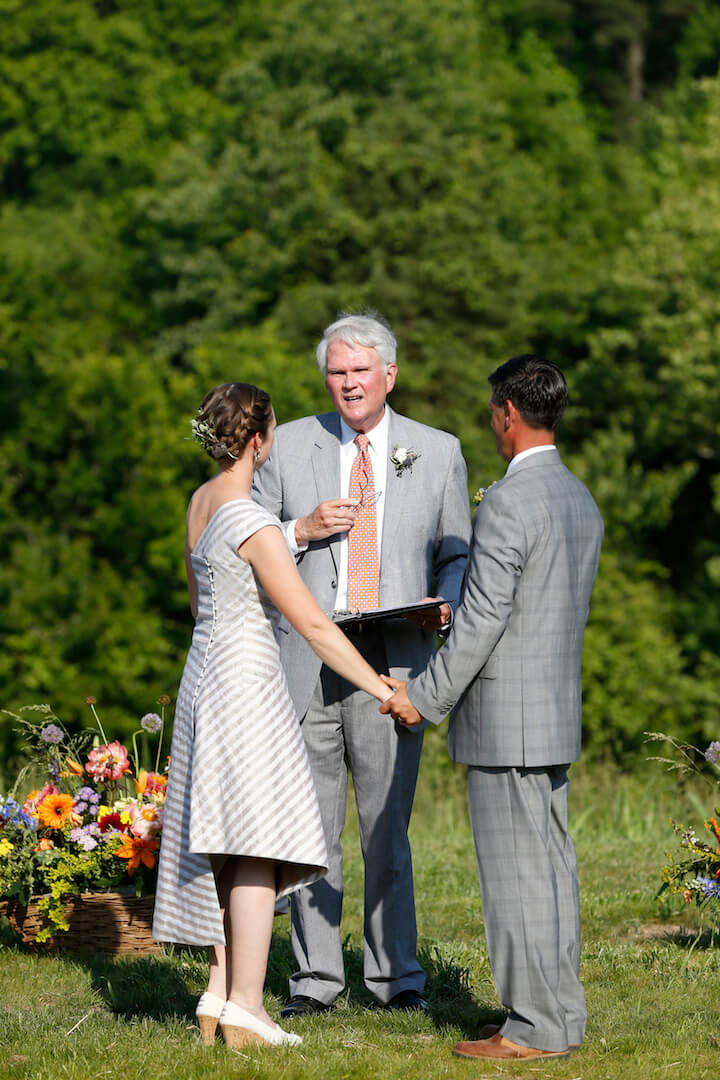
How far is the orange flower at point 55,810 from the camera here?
5.86m

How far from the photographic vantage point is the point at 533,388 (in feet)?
13.5

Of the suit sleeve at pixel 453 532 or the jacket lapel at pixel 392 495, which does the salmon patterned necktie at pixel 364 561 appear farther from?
the suit sleeve at pixel 453 532

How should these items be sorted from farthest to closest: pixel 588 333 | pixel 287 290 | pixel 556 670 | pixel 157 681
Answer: pixel 588 333, pixel 287 290, pixel 157 681, pixel 556 670

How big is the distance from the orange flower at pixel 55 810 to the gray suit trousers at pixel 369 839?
4.33 ft

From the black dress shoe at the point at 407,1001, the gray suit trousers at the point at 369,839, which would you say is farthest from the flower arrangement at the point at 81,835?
the black dress shoe at the point at 407,1001

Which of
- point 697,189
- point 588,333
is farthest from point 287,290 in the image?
point 697,189

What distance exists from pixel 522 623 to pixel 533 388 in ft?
2.28

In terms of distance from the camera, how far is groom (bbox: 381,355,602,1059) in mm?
4047

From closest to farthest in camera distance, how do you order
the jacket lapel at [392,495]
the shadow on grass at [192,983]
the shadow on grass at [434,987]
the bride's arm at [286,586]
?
1. the bride's arm at [286,586]
2. the shadow on grass at [434,987]
3. the shadow on grass at [192,983]
4. the jacket lapel at [392,495]

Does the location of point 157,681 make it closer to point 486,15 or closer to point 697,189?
point 697,189

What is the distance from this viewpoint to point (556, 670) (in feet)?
13.5

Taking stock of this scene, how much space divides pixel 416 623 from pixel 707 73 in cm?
3254

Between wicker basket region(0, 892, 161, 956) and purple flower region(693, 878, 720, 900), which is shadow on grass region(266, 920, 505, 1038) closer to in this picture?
wicker basket region(0, 892, 161, 956)

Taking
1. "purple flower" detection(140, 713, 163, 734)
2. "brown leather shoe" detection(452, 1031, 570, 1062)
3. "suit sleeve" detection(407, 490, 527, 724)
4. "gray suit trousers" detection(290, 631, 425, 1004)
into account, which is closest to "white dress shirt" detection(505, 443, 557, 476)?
"suit sleeve" detection(407, 490, 527, 724)
